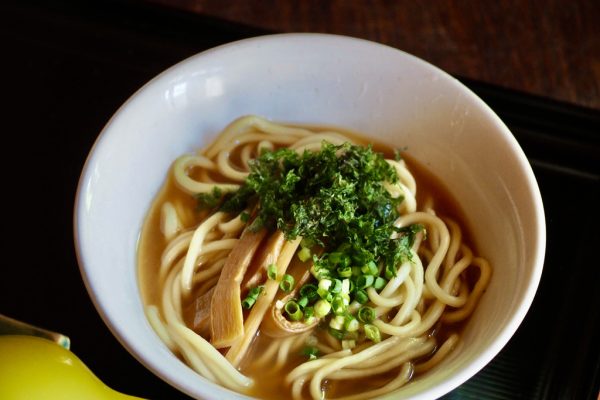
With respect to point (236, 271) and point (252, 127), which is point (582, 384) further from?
point (252, 127)

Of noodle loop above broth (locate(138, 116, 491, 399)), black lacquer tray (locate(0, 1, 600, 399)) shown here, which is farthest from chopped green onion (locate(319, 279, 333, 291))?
black lacquer tray (locate(0, 1, 600, 399))

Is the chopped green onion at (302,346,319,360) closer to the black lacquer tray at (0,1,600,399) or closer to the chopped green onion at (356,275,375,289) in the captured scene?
the chopped green onion at (356,275,375,289)

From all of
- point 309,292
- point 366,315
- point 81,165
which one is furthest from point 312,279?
point 81,165

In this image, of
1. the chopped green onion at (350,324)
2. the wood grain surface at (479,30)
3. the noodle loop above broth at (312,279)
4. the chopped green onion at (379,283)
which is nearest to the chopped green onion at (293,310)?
the noodle loop above broth at (312,279)

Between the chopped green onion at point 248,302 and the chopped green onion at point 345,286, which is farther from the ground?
the chopped green onion at point 345,286

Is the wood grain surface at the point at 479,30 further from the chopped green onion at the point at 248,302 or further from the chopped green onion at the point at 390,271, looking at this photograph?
the chopped green onion at the point at 248,302

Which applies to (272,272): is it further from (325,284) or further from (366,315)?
(366,315)
